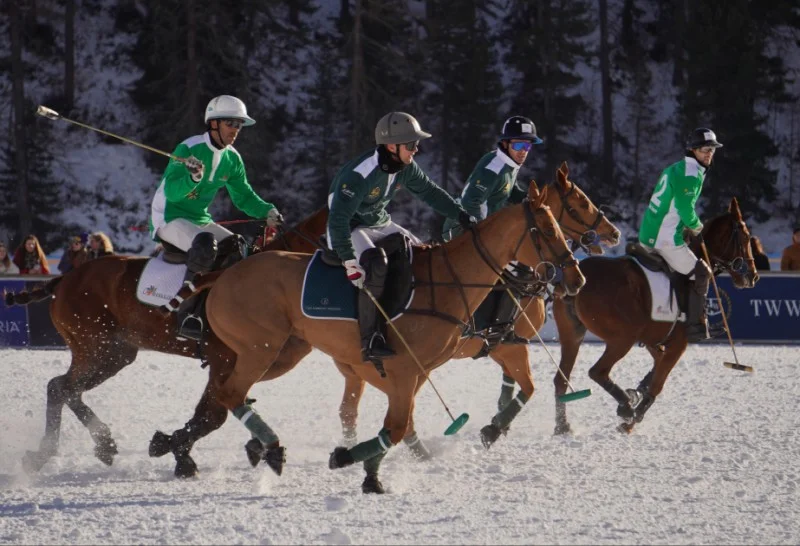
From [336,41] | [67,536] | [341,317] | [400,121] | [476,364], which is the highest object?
[336,41]

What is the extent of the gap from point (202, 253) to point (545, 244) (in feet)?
7.85

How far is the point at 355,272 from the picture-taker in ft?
22.1

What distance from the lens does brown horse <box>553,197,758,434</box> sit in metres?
9.77

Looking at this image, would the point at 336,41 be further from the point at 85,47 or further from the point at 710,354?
the point at 710,354

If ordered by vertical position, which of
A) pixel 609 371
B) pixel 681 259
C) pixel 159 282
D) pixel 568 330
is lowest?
pixel 609 371

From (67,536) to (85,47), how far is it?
31.2m

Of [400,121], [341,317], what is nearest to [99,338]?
[341,317]

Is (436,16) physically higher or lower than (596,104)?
higher

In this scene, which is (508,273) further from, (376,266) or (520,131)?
(520,131)

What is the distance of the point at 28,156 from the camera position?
30.1m

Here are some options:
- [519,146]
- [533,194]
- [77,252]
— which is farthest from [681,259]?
[77,252]

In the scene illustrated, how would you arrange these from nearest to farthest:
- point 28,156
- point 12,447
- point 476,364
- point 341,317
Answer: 1. point 341,317
2. point 12,447
3. point 476,364
4. point 28,156

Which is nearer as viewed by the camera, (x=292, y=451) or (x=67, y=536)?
(x=67, y=536)

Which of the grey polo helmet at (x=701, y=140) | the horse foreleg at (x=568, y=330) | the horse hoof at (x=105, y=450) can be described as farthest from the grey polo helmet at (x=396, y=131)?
the grey polo helmet at (x=701, y=140)
